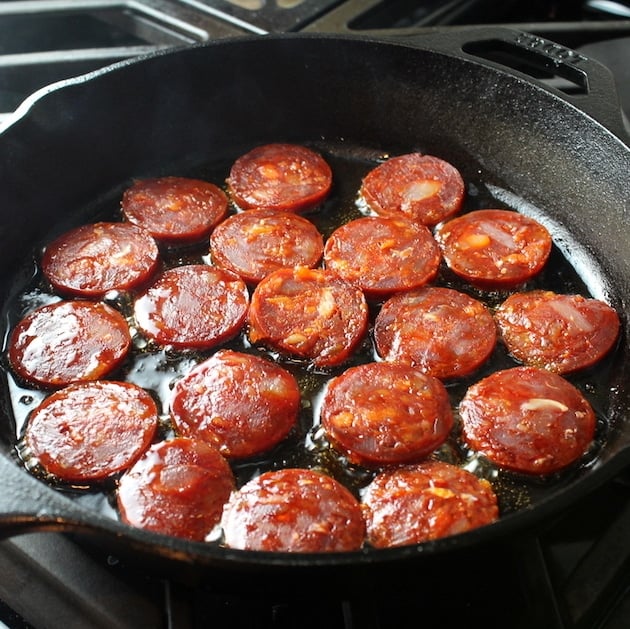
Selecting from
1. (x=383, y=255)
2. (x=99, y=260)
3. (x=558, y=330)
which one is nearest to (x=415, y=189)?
(x=383, y=255)

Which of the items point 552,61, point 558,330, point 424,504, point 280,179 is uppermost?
point 552,61

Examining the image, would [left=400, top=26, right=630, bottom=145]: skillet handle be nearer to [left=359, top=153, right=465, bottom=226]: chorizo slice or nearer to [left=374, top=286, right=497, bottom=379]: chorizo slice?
[left=359, top=153, right=465, bottom=226]: chorizo slice

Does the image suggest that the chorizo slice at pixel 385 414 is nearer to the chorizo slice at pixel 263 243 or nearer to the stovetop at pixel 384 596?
the stovetop at pixel 384 596

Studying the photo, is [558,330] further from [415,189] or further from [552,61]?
[552,61]

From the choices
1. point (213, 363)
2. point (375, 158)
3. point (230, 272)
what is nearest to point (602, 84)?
point (375, 158)

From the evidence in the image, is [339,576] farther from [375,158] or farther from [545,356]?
[375,158]
